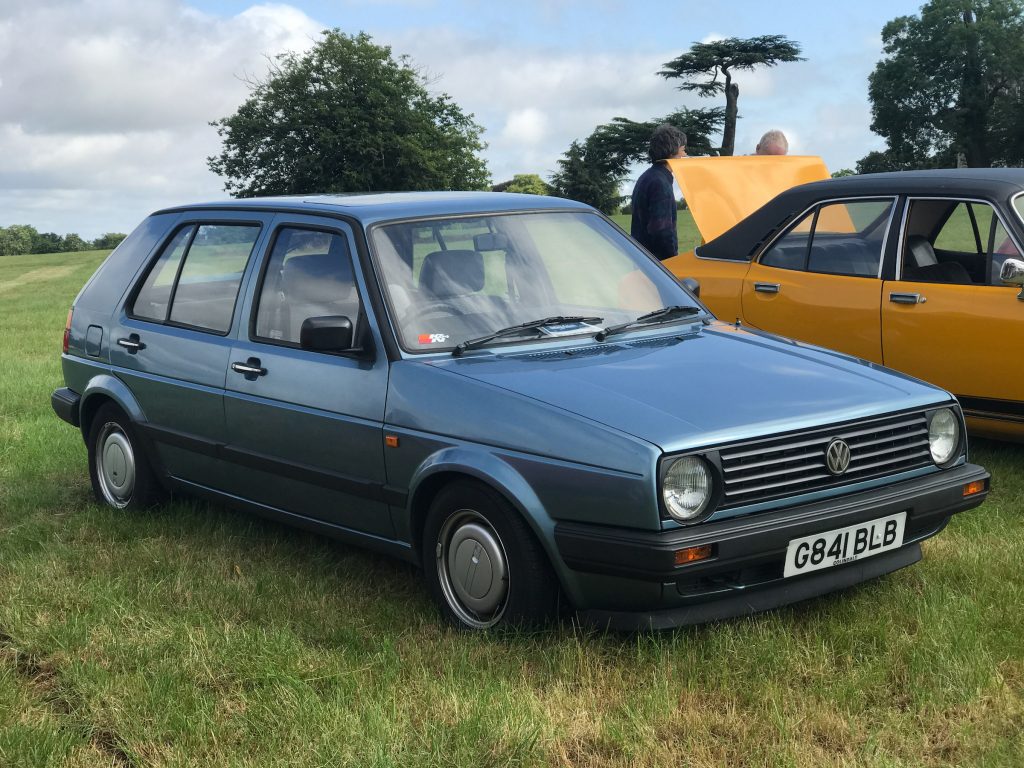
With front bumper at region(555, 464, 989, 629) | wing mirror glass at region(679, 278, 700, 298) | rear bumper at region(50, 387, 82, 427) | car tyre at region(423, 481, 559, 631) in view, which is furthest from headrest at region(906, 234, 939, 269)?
rear bumper at region(50, 387, 82, 427)

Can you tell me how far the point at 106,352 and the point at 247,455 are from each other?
1.58m

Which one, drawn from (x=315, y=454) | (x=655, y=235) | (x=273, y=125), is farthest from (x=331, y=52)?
(x=315, y=454)

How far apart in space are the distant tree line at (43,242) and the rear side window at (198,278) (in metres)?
63.7

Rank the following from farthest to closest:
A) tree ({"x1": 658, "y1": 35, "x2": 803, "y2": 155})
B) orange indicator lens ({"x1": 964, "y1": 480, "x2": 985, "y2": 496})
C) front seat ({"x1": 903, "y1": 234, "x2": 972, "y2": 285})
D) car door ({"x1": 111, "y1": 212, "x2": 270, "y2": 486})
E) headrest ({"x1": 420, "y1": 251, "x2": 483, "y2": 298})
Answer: tree ({"x1": 658, "y1": 35, "x2": 803, "y2": 155})
front seat ({"x1": 903, "y1": 234, "x2": 972, "y2": 285})
car door ({"x1": 111, "y1": 212, "x2": 270, "y2": 486})
headrest ({"x1": 420, "y1": 251, "x2": 483, "y2": 298})
orange indicator lens ({"x1": 964, "y1": 480, "x2": 985, "y2": 496})

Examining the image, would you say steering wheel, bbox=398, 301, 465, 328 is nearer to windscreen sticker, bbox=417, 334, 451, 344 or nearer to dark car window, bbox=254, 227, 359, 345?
windscreen sticker, bbox=417, 334, 451, 344

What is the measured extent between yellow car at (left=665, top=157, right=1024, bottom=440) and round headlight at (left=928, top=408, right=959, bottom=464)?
72.7 inches

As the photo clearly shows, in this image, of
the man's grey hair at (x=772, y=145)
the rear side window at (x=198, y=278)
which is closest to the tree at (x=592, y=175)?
the man's grey hair at (x=772, y=145)

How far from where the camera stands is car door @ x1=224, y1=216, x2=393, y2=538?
15.7 feet

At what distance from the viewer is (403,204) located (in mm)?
5312

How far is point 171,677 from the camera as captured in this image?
4133mm

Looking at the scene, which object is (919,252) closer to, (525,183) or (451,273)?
(451,273)

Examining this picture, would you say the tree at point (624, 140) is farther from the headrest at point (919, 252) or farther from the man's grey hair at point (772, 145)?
the headrest at point (919, 252)

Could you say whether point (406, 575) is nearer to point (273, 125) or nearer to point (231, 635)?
point (231, 635)

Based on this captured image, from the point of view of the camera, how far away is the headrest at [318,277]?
5.07m
